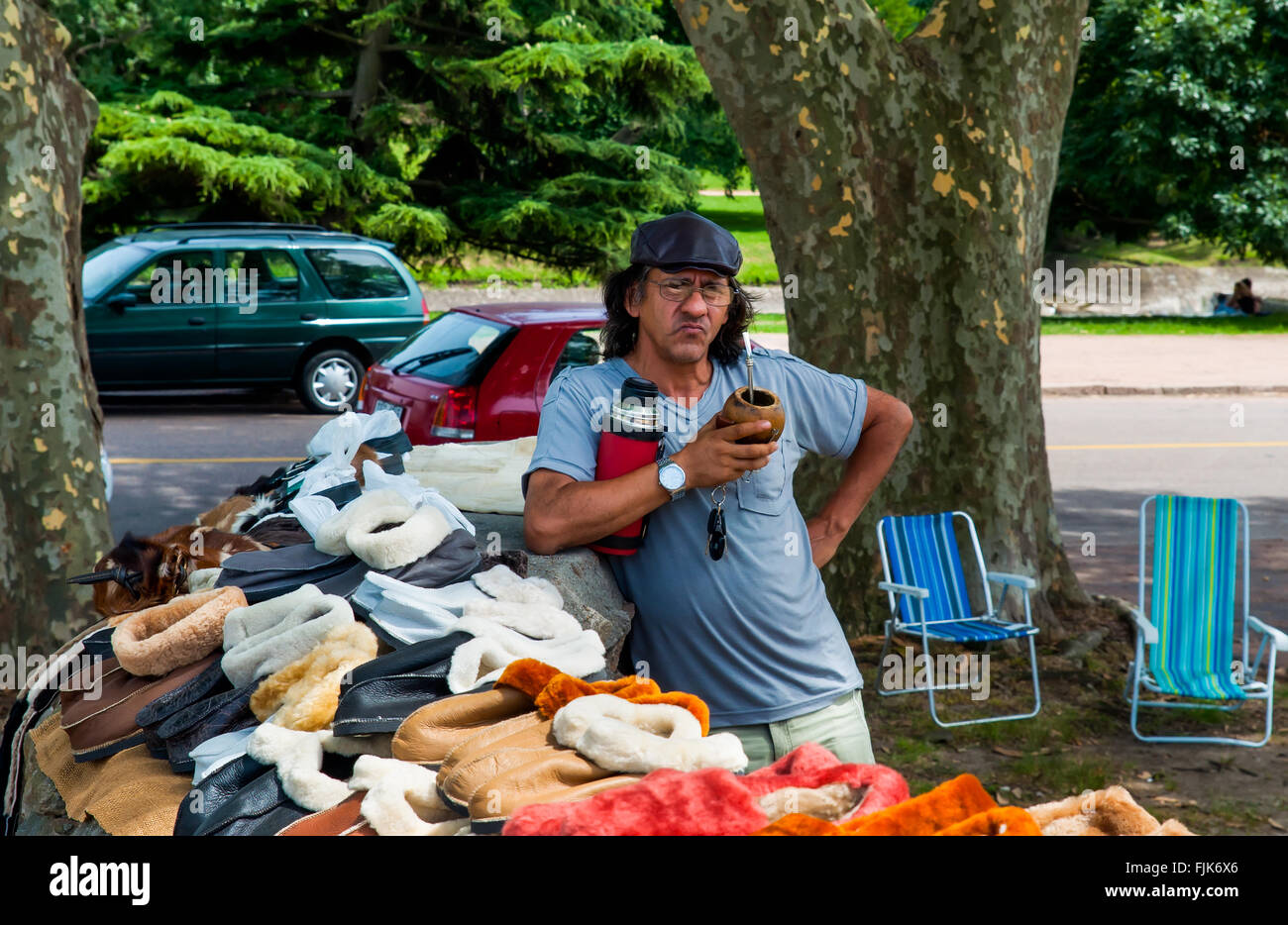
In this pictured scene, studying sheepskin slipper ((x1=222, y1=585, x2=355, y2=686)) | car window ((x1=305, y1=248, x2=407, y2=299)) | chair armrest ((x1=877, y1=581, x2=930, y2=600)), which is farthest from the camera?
car window ((x1=305, y1=248, x2=407, y2=299))

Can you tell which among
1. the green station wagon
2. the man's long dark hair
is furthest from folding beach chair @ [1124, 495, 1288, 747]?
the green station wagon

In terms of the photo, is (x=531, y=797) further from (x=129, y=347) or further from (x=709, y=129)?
(x=709, y=129)

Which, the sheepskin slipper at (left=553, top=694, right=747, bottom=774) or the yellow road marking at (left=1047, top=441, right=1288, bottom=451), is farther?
the yellow road marking at (left=1047, top=441, right=1288, bottom=451)

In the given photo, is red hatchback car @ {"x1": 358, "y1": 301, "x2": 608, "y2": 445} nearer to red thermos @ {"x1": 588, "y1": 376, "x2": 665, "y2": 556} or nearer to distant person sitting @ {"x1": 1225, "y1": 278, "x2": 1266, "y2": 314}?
red thermos @ {"x1": 588, "y1": 376, "x2": 665, "y2": 556}

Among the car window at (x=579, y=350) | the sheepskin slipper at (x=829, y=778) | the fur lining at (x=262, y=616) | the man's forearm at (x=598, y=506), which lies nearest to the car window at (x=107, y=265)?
the car window at (x=579, y=350)

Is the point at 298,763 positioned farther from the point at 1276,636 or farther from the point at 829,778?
the point at 1276,636

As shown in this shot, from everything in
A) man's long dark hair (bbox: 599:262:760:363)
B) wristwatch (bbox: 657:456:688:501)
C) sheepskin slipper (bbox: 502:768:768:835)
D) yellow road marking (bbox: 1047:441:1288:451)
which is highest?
man's long dark hair (bbox: 599:262:760:363)

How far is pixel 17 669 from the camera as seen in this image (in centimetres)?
557

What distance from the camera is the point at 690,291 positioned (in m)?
2.97


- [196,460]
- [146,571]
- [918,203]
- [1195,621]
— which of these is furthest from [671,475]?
[196,460]

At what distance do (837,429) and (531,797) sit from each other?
5.27 ft

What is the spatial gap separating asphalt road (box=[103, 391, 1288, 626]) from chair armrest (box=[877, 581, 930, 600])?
2.74 m

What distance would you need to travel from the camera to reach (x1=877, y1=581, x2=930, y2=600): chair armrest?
19.7ft
